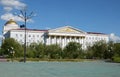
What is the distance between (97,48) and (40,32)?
126 feet

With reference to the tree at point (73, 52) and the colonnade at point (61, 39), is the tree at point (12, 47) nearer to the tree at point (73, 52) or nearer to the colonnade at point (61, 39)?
the tree at point (73, 52)

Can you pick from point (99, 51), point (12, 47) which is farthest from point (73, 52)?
point (12, 47)

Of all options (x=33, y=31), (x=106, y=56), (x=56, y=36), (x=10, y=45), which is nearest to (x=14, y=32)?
Answer: (x=33, y=31)

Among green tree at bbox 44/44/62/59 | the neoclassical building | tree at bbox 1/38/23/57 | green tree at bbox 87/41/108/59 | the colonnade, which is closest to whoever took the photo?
tree at bbox 1/38/23/57

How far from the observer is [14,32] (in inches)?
4535

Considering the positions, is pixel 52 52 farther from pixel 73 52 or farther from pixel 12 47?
pixel 12 47

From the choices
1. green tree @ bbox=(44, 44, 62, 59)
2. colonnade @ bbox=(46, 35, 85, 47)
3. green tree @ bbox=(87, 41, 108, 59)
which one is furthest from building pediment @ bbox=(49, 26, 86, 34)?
green tree @ bbox=(44, 44, 62, 59)

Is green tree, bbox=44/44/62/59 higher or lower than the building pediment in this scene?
lower

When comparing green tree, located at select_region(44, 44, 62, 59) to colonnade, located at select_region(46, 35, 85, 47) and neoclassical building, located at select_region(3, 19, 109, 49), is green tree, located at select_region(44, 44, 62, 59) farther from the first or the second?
colonnade, located at select_region(46, 35, 85, 47)

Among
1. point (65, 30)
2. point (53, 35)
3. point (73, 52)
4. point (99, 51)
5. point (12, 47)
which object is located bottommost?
point (73, 52)

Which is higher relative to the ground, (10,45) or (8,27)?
(8,27)

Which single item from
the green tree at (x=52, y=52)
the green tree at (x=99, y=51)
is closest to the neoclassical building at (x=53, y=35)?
the green tree at (x=99, y=51)

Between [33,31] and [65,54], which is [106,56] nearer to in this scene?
[65,54]

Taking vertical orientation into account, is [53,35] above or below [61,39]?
above
